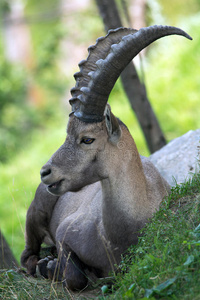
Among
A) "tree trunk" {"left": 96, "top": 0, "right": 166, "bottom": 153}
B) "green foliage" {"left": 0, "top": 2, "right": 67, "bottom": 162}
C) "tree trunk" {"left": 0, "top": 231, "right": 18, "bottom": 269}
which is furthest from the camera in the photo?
"green foliage" {"left": 0, "top": 2, "right": 67, "bottom": 162}

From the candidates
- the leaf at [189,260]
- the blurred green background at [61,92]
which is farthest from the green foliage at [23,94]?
the leaf at [189,260]

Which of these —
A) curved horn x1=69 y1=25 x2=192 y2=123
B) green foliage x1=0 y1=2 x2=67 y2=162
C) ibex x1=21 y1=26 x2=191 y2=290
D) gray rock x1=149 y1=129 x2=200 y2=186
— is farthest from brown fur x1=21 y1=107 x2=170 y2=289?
green foliage x1=0 y1=2 x2=67 y2=162

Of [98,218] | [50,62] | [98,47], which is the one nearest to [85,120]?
[98,47]

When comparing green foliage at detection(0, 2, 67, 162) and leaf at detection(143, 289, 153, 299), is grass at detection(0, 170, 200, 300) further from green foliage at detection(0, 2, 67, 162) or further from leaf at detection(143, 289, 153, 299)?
green foliage at detection(0, 2, 67, 162)

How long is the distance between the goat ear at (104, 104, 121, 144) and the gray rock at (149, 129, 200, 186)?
1.81 metres

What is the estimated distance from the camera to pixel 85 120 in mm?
4844

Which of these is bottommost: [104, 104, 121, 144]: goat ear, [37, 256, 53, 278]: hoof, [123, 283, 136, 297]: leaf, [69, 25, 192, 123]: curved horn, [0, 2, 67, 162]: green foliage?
[37, 256, 53, 278]: hoof

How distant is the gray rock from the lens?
6629 millimetres

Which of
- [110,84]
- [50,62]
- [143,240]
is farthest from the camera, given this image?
[50,62]

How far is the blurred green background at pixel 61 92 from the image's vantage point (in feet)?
37.1

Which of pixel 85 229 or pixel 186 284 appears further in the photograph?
pixel 85 229

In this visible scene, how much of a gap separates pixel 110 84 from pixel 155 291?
2.08m

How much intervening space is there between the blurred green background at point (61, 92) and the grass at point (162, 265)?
2330 millimetres

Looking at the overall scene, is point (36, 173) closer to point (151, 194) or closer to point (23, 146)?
point (23, 146)
